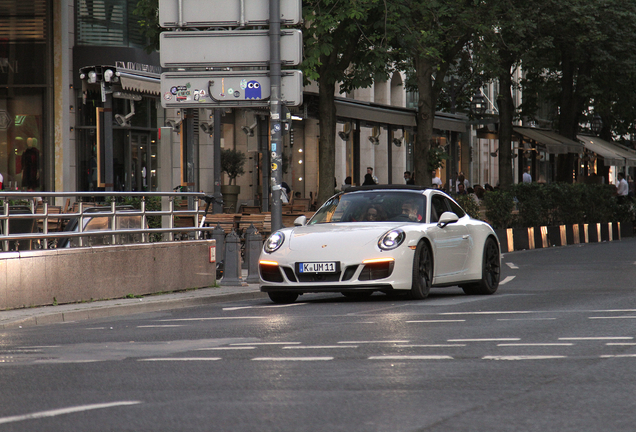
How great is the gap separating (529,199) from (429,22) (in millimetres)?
6178

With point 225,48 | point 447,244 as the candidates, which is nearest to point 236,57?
point 225,48

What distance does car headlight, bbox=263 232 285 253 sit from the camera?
1312cm

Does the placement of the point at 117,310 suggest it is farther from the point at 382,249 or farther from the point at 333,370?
the point at 333,370

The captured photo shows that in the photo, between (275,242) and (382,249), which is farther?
(275,242)

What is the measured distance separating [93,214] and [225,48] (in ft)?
17.8

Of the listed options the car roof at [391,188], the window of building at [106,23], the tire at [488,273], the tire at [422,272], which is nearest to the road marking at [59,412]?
the tire at [422,272]

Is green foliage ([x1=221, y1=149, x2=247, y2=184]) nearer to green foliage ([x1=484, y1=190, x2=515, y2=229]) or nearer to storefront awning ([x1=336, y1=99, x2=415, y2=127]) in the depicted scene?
storefront awning ([x1=336, y1=99, x2=415, y2=127])

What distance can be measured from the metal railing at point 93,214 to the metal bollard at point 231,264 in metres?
0.41

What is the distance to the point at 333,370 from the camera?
23.6 feet

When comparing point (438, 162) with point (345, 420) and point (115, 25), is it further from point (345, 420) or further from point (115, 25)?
point (345, 420)

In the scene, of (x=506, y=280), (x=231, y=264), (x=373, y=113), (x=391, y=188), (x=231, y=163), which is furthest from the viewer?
(x=231, y=163)

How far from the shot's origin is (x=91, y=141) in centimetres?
3162

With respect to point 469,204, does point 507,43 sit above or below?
above

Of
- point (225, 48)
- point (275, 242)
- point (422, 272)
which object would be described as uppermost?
point (225, 48)
